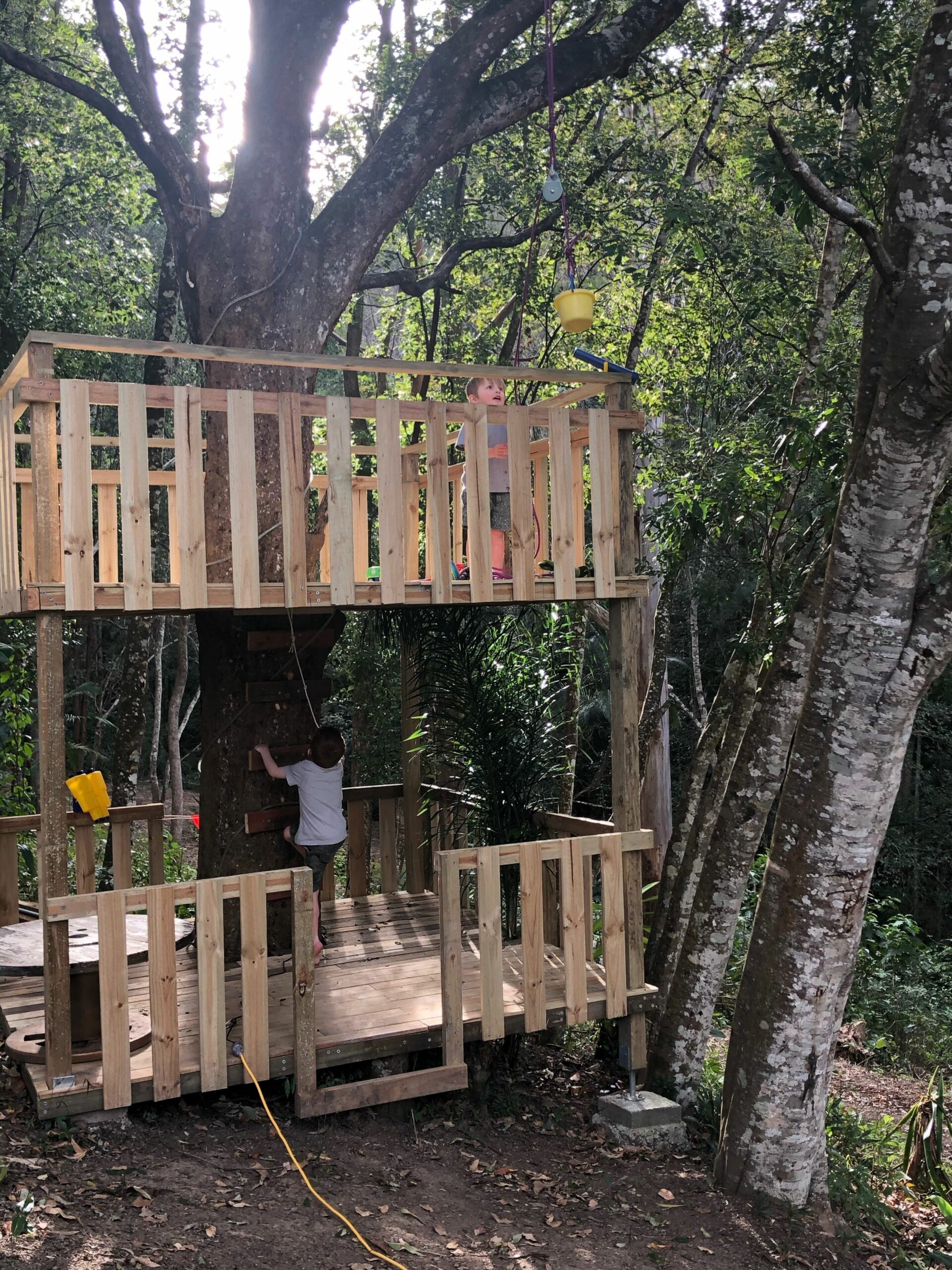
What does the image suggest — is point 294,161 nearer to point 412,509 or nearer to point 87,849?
point 412,509

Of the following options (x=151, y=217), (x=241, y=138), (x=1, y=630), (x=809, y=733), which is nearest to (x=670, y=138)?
(x=151, y=217)

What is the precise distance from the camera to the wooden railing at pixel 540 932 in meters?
5.94

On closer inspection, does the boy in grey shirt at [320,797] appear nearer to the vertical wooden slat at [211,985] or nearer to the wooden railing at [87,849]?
the wooden railing at [87,849]

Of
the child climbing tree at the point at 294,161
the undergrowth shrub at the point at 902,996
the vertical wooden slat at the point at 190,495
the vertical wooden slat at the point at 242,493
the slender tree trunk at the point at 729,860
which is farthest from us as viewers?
the undergrowth shrub at the point at 902,996

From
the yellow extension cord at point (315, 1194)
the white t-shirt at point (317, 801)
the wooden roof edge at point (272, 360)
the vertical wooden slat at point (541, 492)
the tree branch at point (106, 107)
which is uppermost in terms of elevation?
the tree branch at point (106, 107)

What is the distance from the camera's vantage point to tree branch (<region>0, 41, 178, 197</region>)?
29.1 feet

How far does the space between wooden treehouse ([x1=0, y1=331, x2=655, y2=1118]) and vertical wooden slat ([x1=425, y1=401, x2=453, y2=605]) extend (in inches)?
0.7

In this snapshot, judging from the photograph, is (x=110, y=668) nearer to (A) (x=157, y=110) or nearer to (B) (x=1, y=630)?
(B) (x=1, y=630)

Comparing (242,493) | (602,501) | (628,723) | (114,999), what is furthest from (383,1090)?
(602,501)

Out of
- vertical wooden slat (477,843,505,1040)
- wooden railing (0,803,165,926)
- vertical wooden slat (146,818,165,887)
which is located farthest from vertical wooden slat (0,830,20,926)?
vertical wooden slat (477,843,505,1040)

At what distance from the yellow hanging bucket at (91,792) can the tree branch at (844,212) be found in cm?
529

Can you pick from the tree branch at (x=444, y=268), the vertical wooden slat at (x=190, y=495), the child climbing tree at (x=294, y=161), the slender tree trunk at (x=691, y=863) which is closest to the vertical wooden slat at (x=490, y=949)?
the vertical wooden slat at (x=190, y=495)

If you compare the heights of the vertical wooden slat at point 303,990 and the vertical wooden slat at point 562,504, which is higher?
the vertical wooden slat at point 562,504

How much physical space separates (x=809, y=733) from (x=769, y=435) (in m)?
3.63
